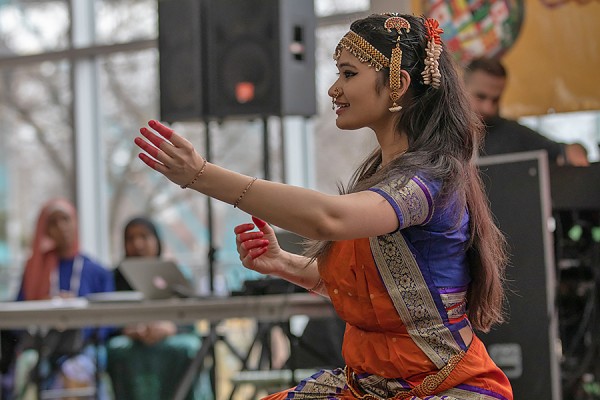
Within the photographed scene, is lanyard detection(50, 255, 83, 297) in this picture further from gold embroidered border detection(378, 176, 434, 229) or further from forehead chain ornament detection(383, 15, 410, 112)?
gold embroidered border detection(378, 176, 434, 229)

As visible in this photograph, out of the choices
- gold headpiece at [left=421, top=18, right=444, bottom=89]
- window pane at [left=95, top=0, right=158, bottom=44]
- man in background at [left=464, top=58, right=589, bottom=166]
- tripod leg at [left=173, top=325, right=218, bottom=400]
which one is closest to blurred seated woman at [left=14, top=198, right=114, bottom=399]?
tripod leg at [left=173, top=325, right=218, bottom=400]

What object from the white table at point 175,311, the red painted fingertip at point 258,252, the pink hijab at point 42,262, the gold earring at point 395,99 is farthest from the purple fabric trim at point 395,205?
the pink hijab at point 42,262

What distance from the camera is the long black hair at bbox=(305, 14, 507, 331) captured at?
2127 mm

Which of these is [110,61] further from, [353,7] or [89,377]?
[89,377]

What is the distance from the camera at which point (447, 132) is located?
7.07ft

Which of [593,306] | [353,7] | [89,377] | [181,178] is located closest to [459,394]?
[181,178]

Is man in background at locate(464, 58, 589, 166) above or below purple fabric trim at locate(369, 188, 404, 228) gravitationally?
above

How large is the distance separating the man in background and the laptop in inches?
55.8

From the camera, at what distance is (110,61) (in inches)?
302

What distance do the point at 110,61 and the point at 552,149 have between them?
160 inches

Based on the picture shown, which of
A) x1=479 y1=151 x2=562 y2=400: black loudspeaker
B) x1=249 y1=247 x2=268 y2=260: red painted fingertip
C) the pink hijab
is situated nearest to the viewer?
x1=249 y1=247 x2=268 y2=260: red painted fingertip

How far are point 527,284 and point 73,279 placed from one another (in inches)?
114

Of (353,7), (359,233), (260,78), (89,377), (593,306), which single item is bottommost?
(89,377)

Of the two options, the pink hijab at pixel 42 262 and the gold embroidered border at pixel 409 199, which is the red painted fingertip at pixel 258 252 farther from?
the pink hijab at pixel 42 262
